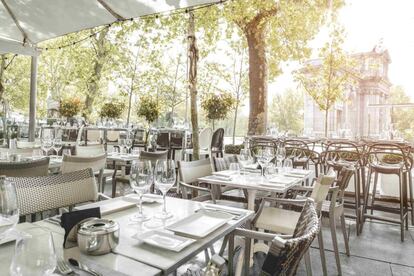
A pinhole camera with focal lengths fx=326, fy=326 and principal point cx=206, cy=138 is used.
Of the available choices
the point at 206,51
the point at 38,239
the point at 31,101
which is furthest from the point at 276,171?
the point at 206,51

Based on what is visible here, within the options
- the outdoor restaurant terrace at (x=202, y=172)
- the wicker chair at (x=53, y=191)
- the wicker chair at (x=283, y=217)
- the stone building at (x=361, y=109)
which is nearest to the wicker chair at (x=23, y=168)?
the outdoor restaurant terrace at (x=202, y=172)

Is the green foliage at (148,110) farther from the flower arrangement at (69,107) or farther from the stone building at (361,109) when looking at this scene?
the stone building at (361,109)

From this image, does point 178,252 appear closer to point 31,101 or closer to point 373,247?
point 373,247

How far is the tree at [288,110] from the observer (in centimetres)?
3331

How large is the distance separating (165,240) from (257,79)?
7.09 m

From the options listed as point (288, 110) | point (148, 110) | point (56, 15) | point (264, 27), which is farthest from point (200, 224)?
point (288, 110)

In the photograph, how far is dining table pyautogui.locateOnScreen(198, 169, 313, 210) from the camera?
283cm

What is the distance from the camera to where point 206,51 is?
40.8 ft

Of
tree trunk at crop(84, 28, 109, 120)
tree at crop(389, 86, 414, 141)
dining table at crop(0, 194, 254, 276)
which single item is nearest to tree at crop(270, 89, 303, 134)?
tree at crop(389, 86, 414, 141)

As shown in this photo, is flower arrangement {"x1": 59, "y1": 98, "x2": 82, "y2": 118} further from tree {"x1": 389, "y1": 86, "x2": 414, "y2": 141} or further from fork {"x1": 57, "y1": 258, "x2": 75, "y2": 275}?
tree {"x1": 389, "y1": 86, "x2": 414, "y2": 141}

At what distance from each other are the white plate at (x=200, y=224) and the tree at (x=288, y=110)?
106 ft

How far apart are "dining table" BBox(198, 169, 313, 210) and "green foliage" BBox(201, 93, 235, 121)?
4567 mm

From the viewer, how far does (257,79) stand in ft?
26.0

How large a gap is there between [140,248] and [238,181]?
6.39 ft
